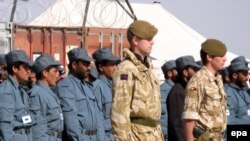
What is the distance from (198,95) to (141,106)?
2.96 ft

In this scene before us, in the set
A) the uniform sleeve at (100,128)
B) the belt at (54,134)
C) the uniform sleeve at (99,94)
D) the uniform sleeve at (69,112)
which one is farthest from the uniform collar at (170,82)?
the belt at (54,134)

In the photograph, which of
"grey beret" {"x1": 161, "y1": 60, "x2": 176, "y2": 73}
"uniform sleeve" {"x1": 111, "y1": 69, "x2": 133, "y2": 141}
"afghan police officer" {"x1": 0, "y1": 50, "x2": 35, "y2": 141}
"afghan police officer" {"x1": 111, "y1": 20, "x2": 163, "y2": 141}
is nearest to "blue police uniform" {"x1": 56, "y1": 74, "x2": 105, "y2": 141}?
"afghan police officer" {"x1": 0, "y1": 50, "x2": 35, "y2": 141}

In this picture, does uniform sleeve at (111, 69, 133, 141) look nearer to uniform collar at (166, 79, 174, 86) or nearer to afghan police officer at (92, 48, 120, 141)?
afghan police officer at (92, 48, 120, 141)

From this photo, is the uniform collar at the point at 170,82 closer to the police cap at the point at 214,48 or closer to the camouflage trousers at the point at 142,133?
the police cap at the point at 214,48

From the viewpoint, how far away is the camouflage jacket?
25.8 feet

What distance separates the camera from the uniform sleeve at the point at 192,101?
783cm

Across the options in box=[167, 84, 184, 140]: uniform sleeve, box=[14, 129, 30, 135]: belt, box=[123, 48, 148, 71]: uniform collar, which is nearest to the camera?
box=[123, 48, 148, 71]: uniform collar

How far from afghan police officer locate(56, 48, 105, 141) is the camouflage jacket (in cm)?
203

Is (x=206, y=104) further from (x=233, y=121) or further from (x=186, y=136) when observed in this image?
(x=233, y=121)

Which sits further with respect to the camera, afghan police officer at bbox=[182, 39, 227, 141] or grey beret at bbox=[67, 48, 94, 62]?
grey beret at bbox=[67, 48, 94, 62]

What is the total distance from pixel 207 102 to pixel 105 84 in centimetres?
288

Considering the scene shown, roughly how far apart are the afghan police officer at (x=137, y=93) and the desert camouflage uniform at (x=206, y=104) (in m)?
0.62

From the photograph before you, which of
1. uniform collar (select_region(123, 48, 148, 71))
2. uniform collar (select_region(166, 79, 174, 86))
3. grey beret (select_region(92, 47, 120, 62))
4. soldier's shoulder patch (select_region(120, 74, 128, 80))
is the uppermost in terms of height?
uniform collar (select_region(123, 48, 148, 71))

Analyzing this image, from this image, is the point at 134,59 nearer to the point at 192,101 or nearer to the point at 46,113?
the point at 192,101
